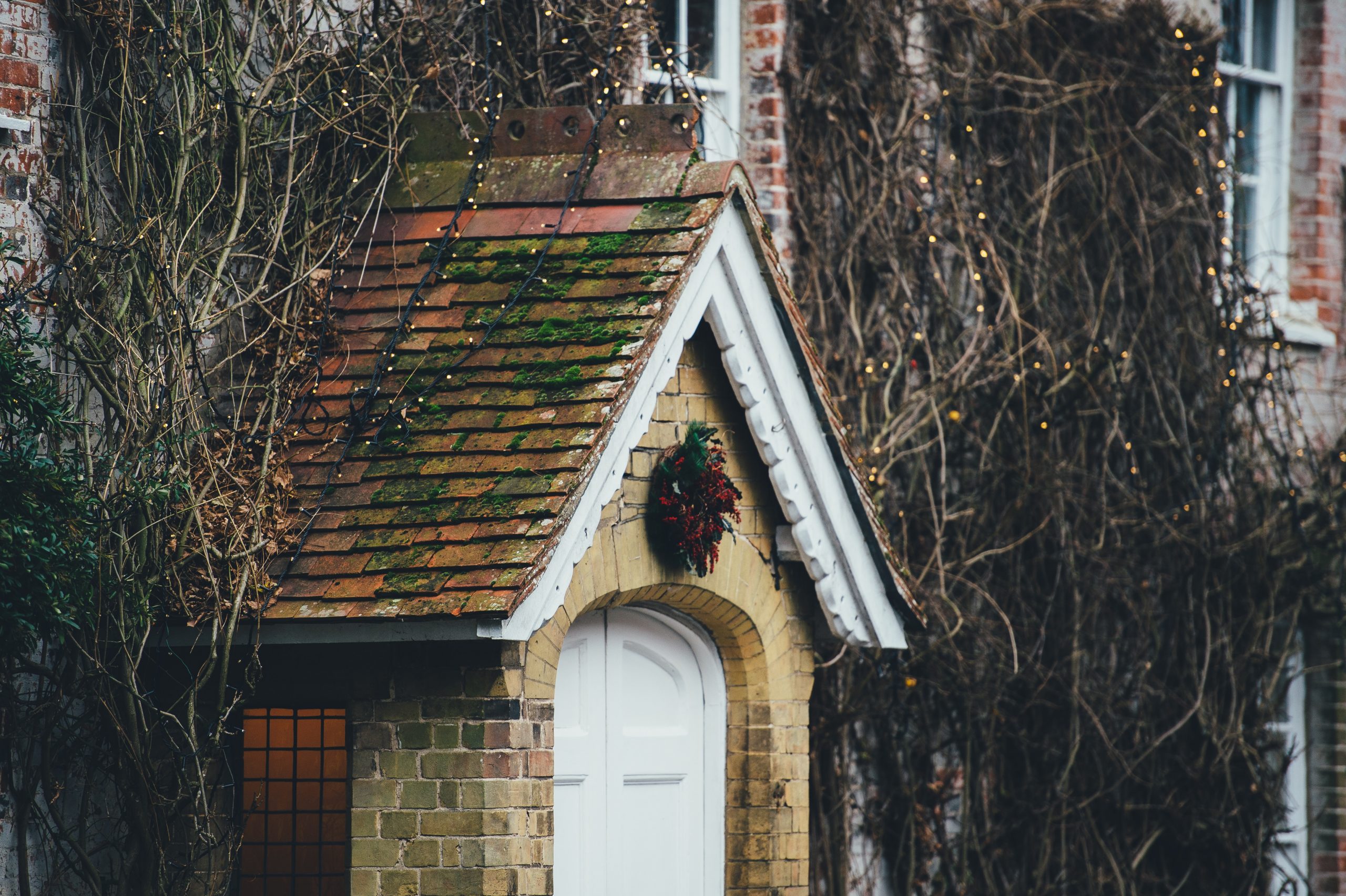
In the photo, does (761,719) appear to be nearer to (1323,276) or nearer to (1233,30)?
(1323,276)

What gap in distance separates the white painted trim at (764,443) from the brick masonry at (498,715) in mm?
155

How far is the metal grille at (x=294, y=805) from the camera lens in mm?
7375

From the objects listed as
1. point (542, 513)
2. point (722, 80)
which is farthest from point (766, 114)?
point (542, 513)

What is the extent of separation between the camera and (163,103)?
7207mm

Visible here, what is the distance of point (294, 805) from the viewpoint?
7.41m

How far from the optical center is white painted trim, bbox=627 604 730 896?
8.02 m

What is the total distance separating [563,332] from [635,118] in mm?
1150

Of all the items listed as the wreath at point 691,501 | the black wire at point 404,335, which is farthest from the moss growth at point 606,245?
the wreath at point 691,501

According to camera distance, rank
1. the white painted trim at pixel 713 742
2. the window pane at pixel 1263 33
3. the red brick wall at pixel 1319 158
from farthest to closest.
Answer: the window pane at pixel 1263 33 → the red brick wall at pixel 1319 158 → the white painted trim at pixel 713 742

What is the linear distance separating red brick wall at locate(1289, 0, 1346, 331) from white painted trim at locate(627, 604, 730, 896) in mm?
6177

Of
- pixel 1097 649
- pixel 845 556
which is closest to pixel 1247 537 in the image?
pixel 1097 649

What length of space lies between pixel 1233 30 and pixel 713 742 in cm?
704

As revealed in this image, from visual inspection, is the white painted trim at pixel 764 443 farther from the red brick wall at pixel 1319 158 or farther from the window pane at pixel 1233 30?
the window pane at pixel 1233 30

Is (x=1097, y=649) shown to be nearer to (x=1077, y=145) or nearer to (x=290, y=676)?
(x=1077, y=145)
